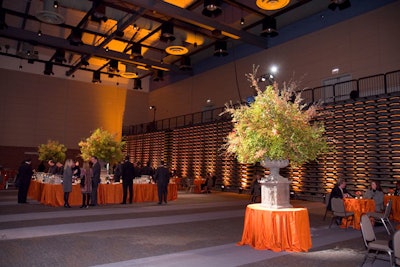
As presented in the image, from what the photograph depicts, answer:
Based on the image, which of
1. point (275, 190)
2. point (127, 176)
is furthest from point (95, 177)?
point (275, 190)

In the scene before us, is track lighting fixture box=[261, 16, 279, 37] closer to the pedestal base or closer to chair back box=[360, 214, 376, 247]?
the pedestal base

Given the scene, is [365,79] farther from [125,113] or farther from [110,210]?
[125,113]

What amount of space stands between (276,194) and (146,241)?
239 cm

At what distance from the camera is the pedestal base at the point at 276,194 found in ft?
17.0

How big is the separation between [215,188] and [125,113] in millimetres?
11691

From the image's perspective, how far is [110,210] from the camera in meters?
9.18

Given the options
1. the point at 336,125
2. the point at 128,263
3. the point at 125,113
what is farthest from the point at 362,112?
the point at 125,113

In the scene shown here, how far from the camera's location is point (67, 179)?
30.3ft

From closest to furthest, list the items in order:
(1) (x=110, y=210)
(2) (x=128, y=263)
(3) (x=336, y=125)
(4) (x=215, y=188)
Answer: (2) (x=128, y=263) → (1) (x=110, y=210) → (3) (x=336, y=125) → (4) (x=215, y=188)

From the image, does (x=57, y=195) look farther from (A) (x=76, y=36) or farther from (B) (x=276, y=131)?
(A) (x=76, y=36)

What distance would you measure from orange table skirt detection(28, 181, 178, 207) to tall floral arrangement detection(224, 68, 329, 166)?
6.67 metres

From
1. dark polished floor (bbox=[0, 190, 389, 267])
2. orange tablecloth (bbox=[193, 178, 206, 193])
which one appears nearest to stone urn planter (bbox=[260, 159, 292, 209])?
dark polished floor (bbox=[0, 190, 389, 267])

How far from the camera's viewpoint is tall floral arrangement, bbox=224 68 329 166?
16.7 feet

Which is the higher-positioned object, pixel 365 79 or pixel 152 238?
pixel 365 79
